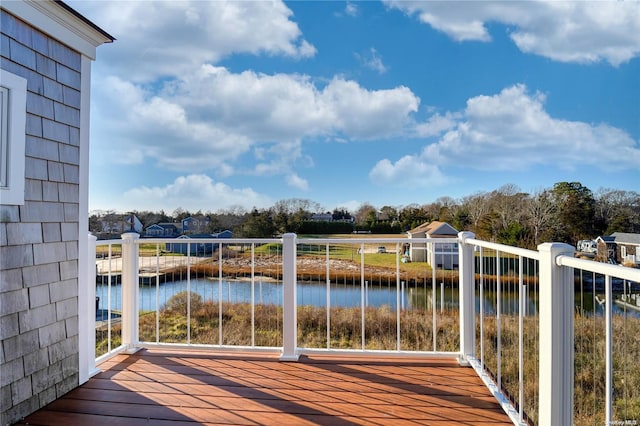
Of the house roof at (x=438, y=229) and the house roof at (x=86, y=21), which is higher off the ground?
the house roof at (x=86, y=21)

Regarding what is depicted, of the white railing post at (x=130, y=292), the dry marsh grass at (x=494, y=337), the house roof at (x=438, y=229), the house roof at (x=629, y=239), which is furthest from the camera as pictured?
the house roof at (x=438, y=229)

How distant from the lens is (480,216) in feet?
26.0

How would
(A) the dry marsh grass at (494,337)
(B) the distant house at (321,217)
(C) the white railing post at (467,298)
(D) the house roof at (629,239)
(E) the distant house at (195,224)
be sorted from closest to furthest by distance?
(A) the dry marsh grass at (494,337) < (D) the house roof at (629,239) < (C) the white railing post at (467,298) < (E) the distant house at (195,224) < (B) the distant house at (321,217)

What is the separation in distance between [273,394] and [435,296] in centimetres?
148

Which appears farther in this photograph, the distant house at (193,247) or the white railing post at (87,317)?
the distant house at (193,247)

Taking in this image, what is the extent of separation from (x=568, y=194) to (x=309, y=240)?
804cm

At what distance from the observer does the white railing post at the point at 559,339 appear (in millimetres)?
1500

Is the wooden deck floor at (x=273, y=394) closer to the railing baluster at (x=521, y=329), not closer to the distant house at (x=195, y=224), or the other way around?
the railing baluster at (x=521, y=329)

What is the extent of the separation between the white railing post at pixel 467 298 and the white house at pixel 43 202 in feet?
8.97

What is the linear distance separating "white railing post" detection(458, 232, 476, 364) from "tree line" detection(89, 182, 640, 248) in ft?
9.72

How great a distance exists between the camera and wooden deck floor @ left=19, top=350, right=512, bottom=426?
2131mm

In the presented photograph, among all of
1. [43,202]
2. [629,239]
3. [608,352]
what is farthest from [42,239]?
[629,239]

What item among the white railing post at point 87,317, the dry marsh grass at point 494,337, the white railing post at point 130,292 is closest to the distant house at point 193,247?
the white railing post at point 130,292

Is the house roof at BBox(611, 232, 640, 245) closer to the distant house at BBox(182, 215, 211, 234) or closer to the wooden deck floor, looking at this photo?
the wooden deck floor
